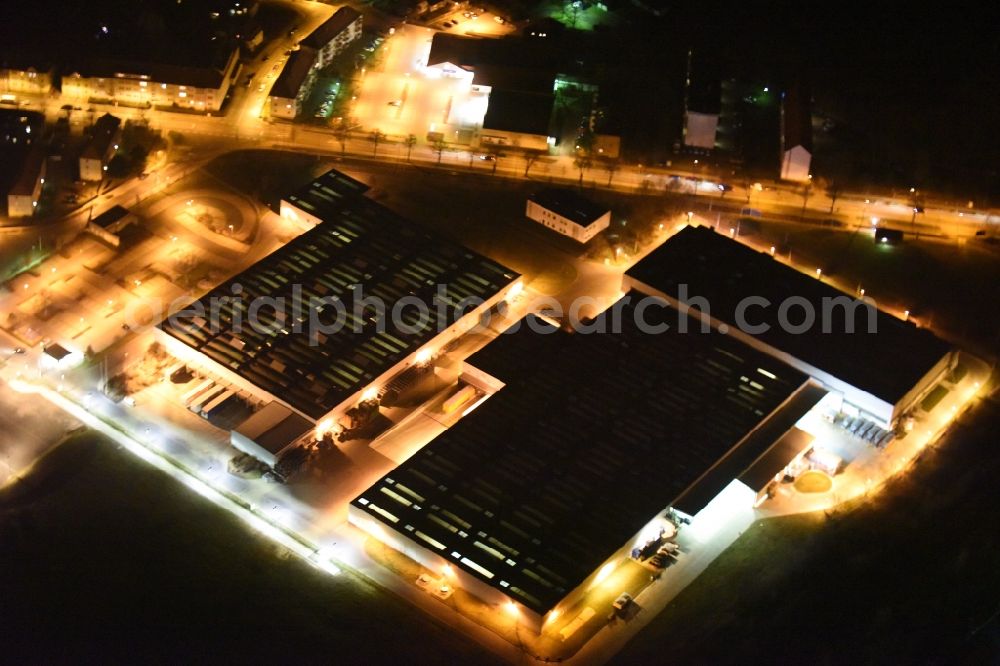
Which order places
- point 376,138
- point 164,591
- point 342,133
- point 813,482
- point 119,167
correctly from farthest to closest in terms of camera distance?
point 342,133, point 376,138, point 119,167, point 813,482, point 164,591

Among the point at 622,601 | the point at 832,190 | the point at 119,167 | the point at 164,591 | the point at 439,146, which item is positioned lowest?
the point at 164,591

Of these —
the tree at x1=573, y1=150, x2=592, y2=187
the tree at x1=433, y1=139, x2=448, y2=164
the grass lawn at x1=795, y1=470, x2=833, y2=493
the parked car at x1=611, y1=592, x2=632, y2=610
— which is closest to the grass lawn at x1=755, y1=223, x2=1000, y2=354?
the tree at x1=573, y1=150, x2=592, y2=187

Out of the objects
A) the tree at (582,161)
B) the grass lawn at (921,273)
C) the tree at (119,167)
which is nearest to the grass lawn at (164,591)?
the tree at (119,167)

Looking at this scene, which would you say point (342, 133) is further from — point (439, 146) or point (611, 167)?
point (611, 167)

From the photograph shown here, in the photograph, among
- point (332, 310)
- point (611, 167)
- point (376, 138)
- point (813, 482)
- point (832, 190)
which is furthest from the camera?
point (376, 138)

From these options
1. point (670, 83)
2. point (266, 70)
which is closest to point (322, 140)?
point (266, 70)

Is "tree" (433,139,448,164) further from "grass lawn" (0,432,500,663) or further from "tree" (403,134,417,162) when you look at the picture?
"grass lawn" (0,432,500,663)

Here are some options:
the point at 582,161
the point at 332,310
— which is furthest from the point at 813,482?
the point at 582,161
